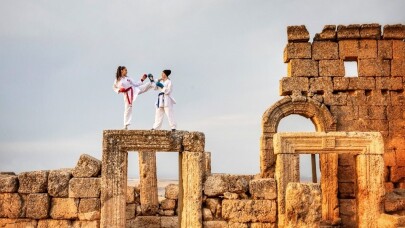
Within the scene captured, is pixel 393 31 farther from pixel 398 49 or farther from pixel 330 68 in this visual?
pixel 330 68

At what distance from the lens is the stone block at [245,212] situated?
9539mm

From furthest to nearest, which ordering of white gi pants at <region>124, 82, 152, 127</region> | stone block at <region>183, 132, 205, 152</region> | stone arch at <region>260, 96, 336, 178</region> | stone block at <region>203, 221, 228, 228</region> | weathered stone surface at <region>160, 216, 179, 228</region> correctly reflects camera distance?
stone arch at <region>260, 96, 336, 178</region> < weathered stone surface at <region>160, 216, 179, 228</region> < white gi pants at <region>124, 82, 152, 127</region> < stone block at <region>183, 132, 205, 152</region> < stone block at <region>203, 221, 228, 228</region>

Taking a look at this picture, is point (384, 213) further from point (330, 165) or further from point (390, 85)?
point (390, 85)

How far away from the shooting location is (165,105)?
387 inches

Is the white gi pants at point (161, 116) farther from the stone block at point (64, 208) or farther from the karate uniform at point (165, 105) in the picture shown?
the stone block at point (64, 208)

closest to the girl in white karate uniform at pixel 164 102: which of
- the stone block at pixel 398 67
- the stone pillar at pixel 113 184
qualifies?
the stone pillar at pixel 113 184

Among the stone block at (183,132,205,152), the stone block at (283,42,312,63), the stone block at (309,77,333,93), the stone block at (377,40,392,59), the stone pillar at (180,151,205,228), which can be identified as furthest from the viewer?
the stone block at (377,40,392,59)

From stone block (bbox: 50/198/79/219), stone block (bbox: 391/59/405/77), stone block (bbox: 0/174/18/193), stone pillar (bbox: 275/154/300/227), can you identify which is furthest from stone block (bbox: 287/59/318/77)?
stone block (bbox: 0/174/18/193)

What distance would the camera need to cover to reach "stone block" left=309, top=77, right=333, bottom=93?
14297mm

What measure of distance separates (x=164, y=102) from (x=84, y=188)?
96.5 inches

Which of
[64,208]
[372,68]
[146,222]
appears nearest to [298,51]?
[372,68]

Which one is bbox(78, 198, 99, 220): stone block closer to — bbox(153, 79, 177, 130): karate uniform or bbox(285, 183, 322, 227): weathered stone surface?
bbox(153, 79, 177, 130): karate uniform

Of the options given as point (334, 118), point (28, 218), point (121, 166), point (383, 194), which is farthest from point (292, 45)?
point (28, 218)

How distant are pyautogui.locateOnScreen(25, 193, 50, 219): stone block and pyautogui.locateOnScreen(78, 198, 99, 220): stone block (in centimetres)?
72
